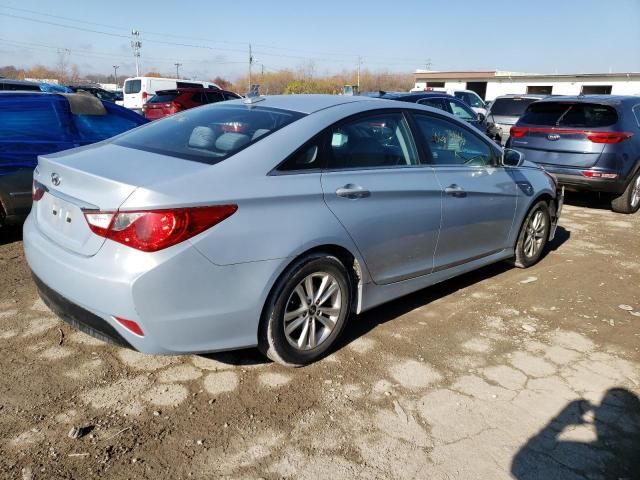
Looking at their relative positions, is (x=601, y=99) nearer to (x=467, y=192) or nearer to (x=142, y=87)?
(x=467, y=192)

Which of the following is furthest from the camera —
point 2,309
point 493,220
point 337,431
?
point 493,220

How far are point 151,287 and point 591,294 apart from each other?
12.6ft

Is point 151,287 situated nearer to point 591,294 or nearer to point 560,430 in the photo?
point 560,430

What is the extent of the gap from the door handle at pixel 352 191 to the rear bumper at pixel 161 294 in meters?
0.62

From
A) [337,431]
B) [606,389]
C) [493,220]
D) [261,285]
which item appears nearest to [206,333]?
[261,285]

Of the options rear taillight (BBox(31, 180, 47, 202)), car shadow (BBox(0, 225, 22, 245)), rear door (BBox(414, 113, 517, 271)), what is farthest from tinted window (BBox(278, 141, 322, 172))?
car shadow (BBox(0, 225, 22, 245))

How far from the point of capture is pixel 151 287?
246cm

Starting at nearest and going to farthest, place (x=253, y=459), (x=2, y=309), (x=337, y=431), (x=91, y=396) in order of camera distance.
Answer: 1. (x=253, y=459)
2. (x=337, y=431)
3. (x=91, y=396)
4. (x=2, y=309)

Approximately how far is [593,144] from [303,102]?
5398 mm

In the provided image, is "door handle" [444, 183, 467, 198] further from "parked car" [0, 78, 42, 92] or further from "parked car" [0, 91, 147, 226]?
"parked car" [0, 78, 42, 92]

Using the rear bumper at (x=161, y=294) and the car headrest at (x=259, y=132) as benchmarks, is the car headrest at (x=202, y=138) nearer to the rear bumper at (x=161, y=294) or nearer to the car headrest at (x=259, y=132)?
the car headrest at (x=259, y=132)

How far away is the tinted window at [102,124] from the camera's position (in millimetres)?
5746

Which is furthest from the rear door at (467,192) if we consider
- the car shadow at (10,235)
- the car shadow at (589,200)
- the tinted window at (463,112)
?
the tinted window at (463,112)

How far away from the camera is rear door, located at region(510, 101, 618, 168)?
7.39 metres
